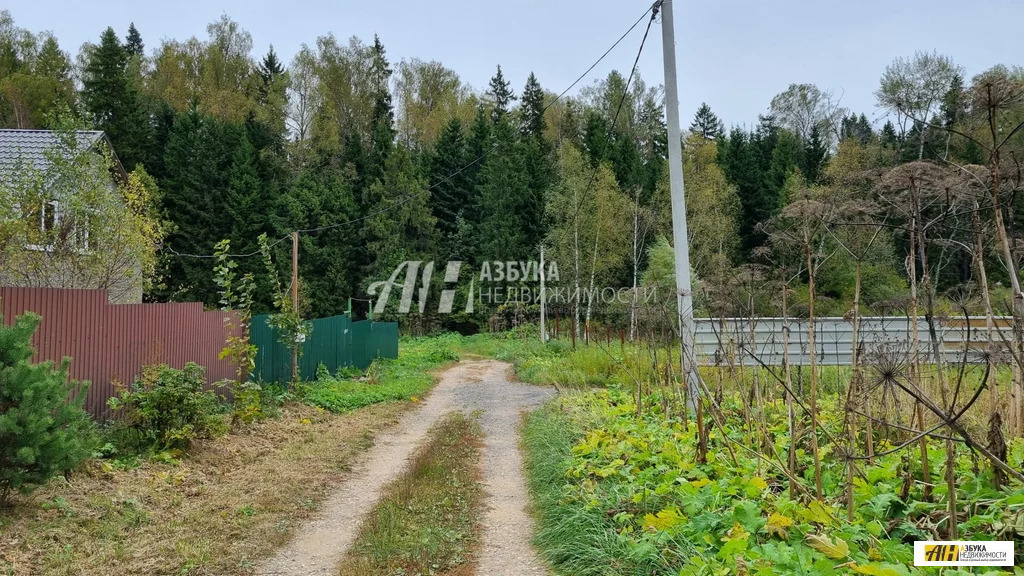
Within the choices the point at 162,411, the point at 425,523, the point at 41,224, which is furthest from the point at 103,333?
the point at 41,224

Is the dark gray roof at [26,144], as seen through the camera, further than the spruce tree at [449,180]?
No

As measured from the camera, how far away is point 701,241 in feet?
98.5

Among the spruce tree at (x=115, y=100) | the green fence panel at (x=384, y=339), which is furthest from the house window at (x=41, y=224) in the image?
the spruce tree at (x=115, y=100)

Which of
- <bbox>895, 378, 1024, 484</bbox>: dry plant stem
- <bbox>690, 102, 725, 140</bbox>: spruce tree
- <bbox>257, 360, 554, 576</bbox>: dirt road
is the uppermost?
<bbox>690, 102, 725, 140</bbox>: spruce tree

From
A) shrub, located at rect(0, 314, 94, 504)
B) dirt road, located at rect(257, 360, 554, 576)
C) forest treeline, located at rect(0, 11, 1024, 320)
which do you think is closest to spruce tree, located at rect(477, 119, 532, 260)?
forest treeline, located at rect(0, 11, 1024, 320)

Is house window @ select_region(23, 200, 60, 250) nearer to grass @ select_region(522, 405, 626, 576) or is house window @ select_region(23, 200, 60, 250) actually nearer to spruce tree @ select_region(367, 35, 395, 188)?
grass @ select_region(522, 405, 626, 576)

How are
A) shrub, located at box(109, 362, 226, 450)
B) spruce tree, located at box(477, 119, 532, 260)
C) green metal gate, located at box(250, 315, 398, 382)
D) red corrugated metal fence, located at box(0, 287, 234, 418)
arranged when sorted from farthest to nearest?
spruce tree, located at box(477, 119, 532, 260)
green metal gate, located at box(250, 315, 398, 382)
shrub, located at box(109, 362, 226, 450)
red corrugated metal fence, located at box(0, 287, 234, 418)

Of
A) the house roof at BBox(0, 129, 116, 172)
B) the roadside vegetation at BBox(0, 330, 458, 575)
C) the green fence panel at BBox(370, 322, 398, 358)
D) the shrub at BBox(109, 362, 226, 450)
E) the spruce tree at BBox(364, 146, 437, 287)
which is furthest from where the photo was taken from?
the spruce tree at BBox(364, 146, 437, 287)

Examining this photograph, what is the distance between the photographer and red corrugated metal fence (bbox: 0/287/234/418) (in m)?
6.34

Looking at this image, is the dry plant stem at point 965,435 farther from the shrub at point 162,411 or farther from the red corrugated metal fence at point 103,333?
the shrub at point 162,411

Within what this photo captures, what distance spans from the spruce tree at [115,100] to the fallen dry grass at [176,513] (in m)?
32.5

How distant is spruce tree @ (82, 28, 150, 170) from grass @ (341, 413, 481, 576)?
33.8m

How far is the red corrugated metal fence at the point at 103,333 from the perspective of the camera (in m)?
6.34

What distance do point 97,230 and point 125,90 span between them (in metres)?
27.2
